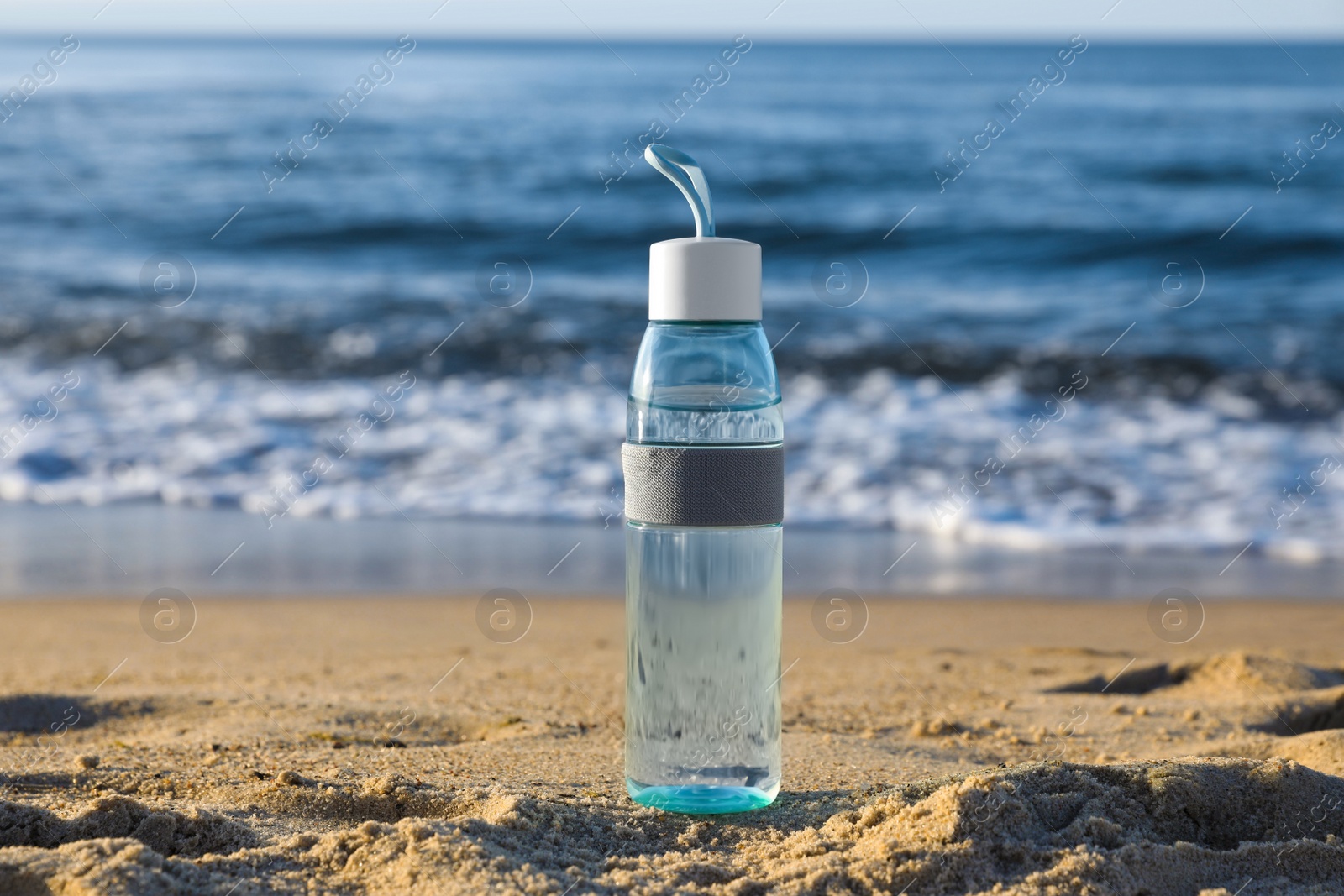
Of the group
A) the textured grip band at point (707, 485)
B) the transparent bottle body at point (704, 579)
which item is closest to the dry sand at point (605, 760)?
the transparent bottle body at point (704, 579)

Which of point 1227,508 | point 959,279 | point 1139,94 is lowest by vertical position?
point 1227,508

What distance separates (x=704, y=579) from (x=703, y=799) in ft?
1.17

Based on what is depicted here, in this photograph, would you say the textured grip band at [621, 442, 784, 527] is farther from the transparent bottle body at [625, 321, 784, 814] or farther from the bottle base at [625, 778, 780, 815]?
the bottle base at [625, 778, 780, 815]

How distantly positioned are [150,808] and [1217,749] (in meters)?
1.99

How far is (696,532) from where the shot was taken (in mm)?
1778

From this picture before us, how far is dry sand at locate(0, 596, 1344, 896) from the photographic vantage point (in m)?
1.59

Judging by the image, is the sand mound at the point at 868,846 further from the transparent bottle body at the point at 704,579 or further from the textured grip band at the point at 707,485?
the textured grip band at the point at 707,485

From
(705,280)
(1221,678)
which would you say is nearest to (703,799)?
(705,280)

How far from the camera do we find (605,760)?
2.25 metres

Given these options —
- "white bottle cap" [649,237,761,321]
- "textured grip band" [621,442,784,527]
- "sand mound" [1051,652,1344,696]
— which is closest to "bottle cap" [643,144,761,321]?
"white bottle cap" [649,237,761,321]

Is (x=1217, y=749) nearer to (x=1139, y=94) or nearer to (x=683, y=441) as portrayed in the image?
(x=683, y=441)

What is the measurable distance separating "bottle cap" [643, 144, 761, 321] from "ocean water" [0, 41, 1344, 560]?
3559 millimetres

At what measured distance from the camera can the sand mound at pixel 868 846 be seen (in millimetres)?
1540

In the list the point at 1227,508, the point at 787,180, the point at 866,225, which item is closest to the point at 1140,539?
the point at 1227,508
